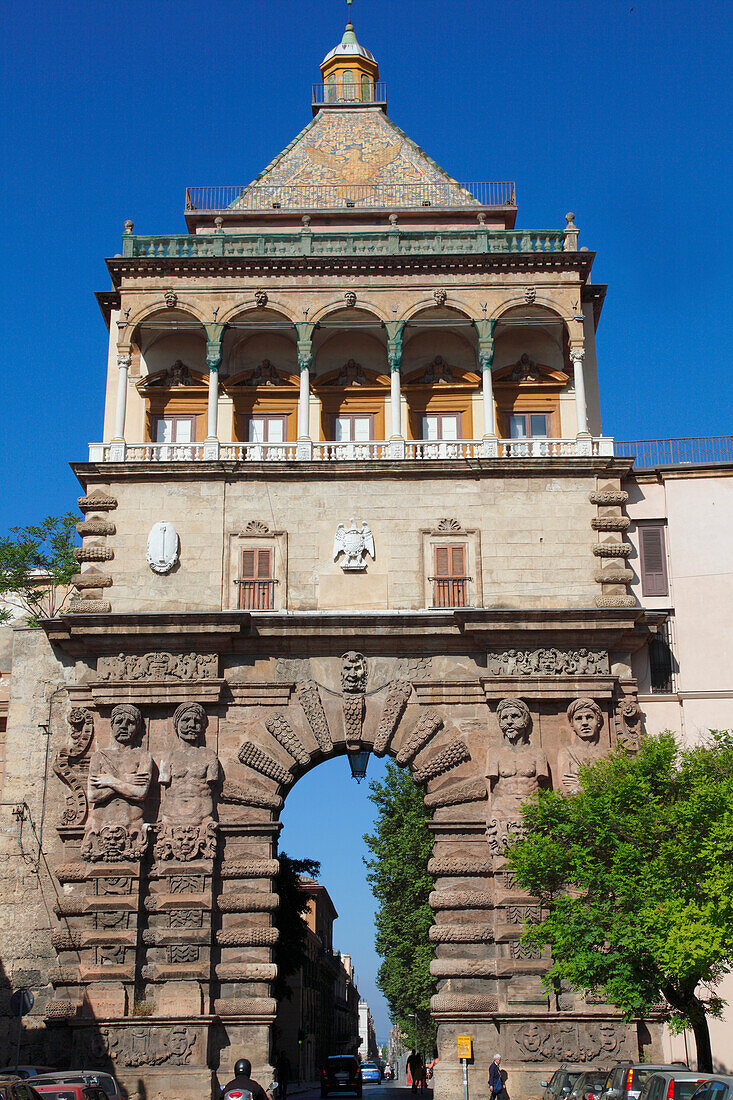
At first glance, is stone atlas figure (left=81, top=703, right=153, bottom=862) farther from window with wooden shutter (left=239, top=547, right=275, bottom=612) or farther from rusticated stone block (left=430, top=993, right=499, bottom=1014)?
rusticated stone block (left=430, top=993, right=499, bottom=1014)

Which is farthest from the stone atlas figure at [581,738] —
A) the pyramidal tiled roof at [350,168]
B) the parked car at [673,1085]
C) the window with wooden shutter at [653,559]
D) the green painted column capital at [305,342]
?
the pyramidal tiled roof at [350,168]

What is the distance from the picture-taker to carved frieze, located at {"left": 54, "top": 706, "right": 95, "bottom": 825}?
2809cm

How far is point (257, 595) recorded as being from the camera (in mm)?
29375

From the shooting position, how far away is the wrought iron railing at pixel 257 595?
1153 inches

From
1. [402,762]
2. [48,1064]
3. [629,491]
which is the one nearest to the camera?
[48,1064]

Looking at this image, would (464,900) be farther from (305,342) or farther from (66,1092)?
(305,342)

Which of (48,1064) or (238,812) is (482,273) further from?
(48,1064)

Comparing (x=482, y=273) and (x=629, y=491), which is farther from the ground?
(x=482, y=273)

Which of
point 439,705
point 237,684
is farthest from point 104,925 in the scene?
point 439,705

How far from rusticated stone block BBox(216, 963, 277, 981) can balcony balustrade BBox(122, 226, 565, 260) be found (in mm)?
17744

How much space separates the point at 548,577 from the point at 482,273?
8.48 metres

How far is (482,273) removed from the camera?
3216 cm

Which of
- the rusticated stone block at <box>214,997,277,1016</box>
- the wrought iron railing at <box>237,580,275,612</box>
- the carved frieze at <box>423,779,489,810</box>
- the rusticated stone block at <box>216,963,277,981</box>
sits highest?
the wrought iron railing at <box>237,580,275,612</box>

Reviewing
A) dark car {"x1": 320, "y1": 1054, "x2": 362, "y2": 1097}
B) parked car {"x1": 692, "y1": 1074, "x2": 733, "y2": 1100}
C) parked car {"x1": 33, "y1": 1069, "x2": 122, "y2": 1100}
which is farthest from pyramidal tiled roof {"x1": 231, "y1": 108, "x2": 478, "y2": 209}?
dark car {"x1": 320, "y1": 1054, "x2": 362, "y2": 1097}
